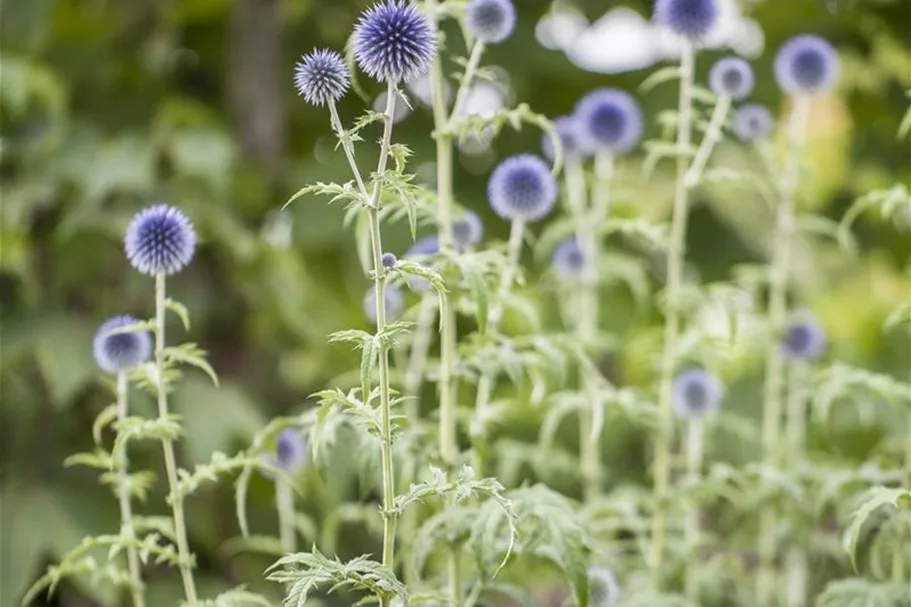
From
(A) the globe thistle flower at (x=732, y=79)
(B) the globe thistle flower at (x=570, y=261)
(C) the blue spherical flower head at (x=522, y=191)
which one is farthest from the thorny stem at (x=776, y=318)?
(C) the blue spherical flower head at (x=522, y=191)

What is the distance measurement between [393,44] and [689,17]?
0.75 meters

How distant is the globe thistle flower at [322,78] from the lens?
3.21 ft

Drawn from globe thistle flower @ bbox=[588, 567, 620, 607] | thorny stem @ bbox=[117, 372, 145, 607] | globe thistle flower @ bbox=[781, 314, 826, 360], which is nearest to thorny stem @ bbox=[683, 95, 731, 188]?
globe thistle flower @ bbox=[781, 314, 826, 360]

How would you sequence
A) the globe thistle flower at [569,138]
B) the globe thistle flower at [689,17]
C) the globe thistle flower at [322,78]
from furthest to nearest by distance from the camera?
the globe thistle flower at [569,138]
the globe thistle flower at [689,17]
the globe thistle flower at [322,78]

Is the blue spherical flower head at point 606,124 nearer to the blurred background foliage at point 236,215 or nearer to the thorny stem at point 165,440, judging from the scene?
the blurred background foliage at point 236,215

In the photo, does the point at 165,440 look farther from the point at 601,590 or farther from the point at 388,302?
the point at 601,590

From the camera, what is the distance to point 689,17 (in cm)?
161

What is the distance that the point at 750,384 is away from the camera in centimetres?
260

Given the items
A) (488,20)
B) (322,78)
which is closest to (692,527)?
(488,20)

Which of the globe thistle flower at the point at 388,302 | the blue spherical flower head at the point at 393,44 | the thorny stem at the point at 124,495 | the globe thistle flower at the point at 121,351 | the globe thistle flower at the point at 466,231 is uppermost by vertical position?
the blue spherical flower head at the point at 393,44

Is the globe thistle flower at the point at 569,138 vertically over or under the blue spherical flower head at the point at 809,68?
under

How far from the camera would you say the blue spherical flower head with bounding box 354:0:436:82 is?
1006 mm

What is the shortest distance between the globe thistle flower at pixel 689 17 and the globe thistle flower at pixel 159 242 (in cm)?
80

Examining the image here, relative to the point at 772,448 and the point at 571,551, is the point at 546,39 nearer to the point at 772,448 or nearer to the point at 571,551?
the point at 772,448
